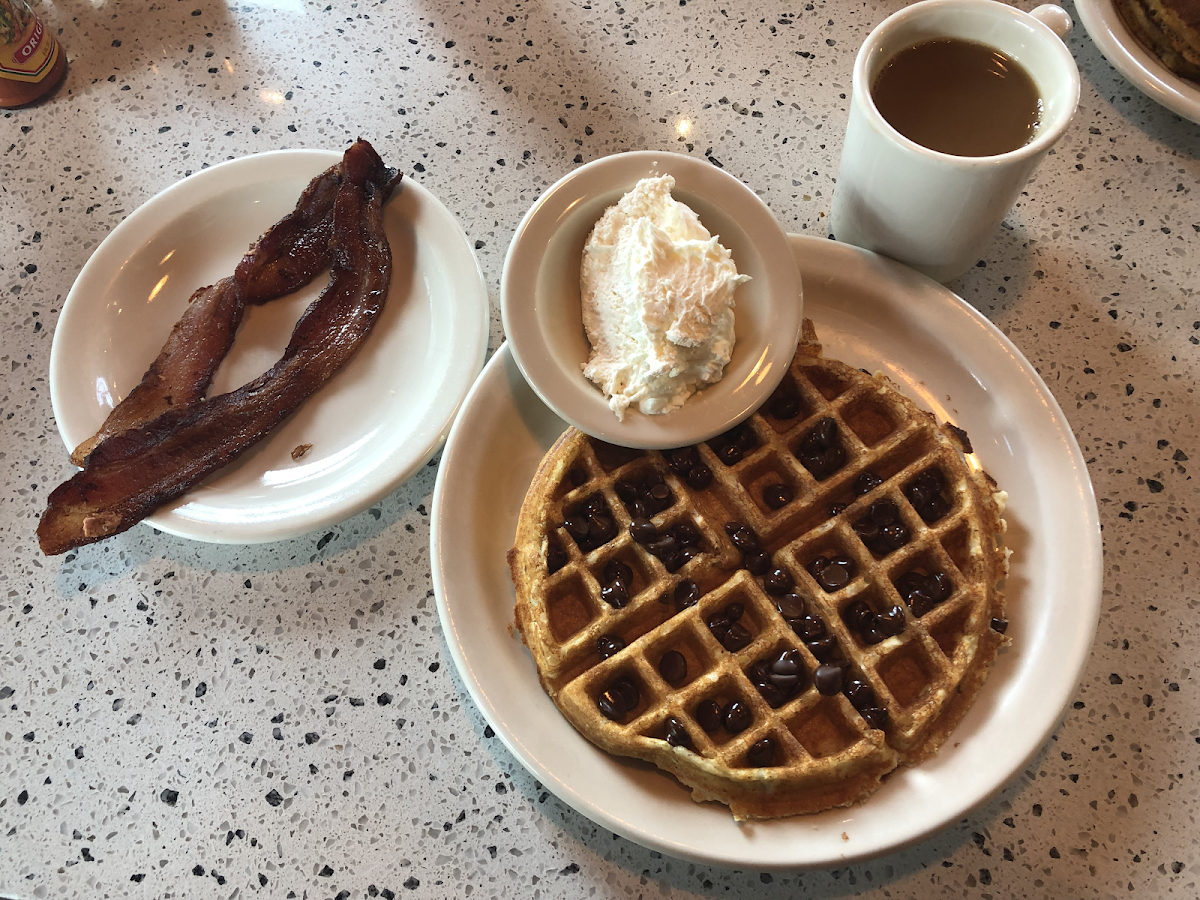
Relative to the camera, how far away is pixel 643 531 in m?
1.28

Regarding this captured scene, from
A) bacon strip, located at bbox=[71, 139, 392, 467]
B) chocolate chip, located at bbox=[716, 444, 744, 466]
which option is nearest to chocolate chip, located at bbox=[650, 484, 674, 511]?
chocolate chip, located at bbox=[716, 444, 744, 466]

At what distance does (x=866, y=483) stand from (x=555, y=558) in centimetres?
58

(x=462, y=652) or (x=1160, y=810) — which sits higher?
(x=462, y=652)

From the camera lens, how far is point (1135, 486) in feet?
4.76

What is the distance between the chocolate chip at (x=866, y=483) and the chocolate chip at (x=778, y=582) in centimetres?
21

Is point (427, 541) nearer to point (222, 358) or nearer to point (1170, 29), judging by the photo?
point (222, 358)

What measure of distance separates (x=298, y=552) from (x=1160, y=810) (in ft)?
5.33

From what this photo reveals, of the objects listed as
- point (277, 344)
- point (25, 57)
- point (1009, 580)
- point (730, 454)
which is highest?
point (25, 57)

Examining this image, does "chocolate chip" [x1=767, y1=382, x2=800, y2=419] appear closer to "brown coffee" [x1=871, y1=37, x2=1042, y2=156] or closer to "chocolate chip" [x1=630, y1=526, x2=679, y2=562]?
"chocolate chip" [x1=630, y1=526, x2=679, y2=562]

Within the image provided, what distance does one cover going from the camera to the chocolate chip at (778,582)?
129 cm

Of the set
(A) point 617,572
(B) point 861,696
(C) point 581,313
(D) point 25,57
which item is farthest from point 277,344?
(B) point 861,696

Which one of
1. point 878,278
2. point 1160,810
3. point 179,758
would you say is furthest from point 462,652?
point 1160,810

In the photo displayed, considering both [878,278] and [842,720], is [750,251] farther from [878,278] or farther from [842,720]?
[842,720]

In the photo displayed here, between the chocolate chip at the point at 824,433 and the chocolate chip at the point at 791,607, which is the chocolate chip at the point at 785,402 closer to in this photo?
the chocolate chip at the point at 824,433
